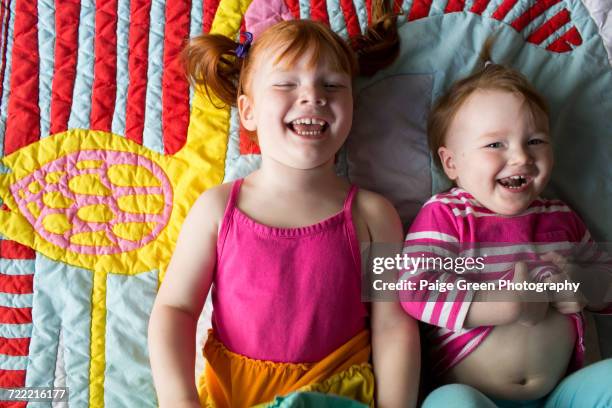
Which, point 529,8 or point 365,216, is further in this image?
point 529,8

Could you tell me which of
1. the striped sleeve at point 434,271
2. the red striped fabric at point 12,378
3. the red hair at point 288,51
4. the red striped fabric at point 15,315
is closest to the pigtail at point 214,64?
the red hair at point 288,51

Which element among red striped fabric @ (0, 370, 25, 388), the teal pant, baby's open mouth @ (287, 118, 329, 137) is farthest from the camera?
red striped fabric @ (0, 370, 25, 388)

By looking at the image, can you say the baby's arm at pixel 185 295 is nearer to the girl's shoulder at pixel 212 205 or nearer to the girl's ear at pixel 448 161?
the girl's shoulder at pixel 212 205

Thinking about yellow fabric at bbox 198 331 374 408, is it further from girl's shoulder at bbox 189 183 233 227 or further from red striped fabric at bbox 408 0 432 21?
red striped fabric at bbox 408 0 432 21

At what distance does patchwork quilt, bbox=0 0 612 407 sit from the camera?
48.7 inches

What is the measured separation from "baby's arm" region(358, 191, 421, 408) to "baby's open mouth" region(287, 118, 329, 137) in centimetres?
16

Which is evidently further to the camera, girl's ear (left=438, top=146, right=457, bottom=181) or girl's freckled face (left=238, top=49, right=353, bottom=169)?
girl's ear (left=438, top=146, right=457, bottom=181)

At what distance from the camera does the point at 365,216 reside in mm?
1179

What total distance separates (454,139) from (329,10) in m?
0.39

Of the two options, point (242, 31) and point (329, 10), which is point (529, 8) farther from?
point (242, 31)

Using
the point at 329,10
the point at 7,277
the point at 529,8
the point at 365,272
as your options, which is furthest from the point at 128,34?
the point at 529,8

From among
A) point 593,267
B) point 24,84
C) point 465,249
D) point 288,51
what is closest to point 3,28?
point 24,84

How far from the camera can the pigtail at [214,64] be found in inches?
48.3

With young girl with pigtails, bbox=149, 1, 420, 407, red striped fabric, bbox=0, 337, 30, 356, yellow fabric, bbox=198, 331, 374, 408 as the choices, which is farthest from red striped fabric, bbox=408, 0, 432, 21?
red striped fabric, bbox=0, 337, 30, 356
